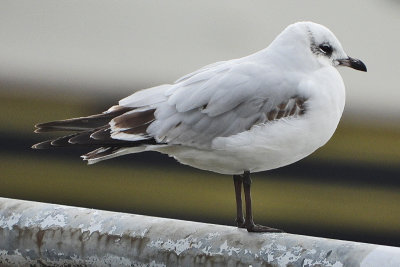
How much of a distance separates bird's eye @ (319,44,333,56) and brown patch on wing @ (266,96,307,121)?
0.68ft

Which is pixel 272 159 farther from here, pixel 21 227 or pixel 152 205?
pixel 152 205

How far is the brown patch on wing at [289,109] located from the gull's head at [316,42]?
17cm

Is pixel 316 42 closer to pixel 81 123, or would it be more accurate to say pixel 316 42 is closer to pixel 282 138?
pixel 282 138

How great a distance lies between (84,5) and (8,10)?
0.37 metres

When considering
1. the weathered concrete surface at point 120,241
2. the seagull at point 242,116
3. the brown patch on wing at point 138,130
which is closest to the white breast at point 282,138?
the seagull at point 242,116

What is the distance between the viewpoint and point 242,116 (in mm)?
2734

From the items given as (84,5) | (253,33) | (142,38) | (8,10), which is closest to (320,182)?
(253,33)

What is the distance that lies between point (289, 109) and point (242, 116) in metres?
0.13

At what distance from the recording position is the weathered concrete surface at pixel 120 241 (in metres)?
1.97

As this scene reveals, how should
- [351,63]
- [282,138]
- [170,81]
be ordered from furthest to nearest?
[170,81]
[351,63]
[282,138]

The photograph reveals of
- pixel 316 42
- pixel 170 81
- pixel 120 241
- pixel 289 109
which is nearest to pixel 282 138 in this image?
pixel 289 109

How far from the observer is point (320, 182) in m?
4.79

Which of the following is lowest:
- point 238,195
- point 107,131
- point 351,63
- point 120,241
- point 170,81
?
point 120,241

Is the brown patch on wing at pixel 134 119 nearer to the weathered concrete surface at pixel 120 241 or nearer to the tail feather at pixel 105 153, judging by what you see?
the tail feather at pixel 105 153
